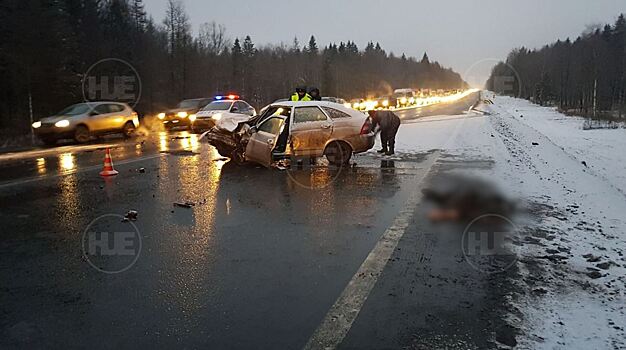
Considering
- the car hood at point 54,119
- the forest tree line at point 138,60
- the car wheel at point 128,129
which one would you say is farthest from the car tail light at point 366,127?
the forest tree line at point 138,60

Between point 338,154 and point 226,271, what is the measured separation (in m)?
7.42

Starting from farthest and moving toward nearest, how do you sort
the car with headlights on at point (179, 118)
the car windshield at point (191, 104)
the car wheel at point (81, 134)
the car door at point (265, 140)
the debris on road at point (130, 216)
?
1. the car windshield at point (191, 104)
2. the car with headlights on at point (179, 118)
3. the car wheel at point (81, 134)
4. the car door at point (265, 140)
5. the debris on road at point (130, 216)

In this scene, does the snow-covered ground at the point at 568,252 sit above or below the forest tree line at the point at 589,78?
below

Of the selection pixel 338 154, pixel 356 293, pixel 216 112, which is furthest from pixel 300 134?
pixel 216 112

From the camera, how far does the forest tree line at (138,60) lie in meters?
29.6

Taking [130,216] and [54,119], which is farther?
[54,119]

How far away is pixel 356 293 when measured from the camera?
4129 mm

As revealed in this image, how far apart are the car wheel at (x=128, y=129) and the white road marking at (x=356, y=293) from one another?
660 inches

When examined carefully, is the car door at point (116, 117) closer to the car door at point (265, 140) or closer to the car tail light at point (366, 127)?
the car door at point (265, 140)

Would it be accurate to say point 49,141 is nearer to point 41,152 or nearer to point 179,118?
point 41,152

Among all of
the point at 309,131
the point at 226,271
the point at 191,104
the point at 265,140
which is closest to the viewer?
the point at 226,271

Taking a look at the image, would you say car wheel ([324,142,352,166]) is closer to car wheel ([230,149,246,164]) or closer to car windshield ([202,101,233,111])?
car wheel ([230,149,246,164])

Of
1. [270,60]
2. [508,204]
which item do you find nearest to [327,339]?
[508,204]

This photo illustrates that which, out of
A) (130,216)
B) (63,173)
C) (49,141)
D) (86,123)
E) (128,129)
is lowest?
(130,216)
